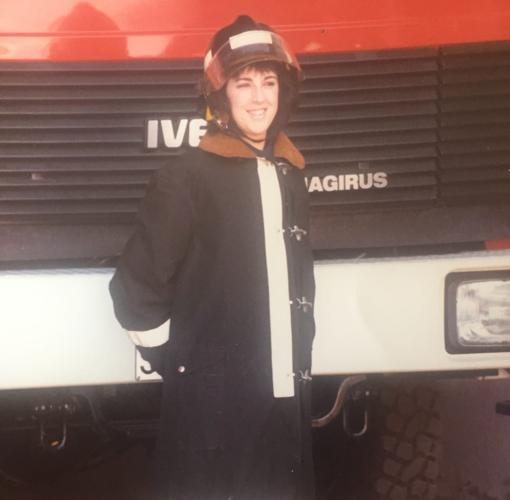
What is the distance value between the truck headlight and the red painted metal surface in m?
0.69

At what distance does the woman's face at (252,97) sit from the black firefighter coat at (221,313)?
0.09m

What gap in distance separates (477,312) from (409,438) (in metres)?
0.77

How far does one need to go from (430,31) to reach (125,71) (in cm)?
88

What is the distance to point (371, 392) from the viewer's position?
8.79 feet

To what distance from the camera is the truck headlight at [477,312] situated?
2150 millimetres

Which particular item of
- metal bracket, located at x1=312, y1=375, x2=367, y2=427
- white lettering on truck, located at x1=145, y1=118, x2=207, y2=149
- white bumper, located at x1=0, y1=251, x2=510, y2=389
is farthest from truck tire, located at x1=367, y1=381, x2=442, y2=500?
white lettering on truck, located at x1=145, y1=118, x2=207, y2=149

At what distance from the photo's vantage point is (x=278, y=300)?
1975 millimetres

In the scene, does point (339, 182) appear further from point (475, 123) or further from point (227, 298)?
point (227, 298)

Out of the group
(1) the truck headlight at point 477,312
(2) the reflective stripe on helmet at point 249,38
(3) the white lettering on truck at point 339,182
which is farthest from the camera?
(3) the white lettering on truck at point 339,182

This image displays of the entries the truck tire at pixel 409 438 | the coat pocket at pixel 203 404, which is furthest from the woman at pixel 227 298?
the truck tire at pixel 409 438

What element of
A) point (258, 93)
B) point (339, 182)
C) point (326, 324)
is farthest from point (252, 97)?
point (326, 324)

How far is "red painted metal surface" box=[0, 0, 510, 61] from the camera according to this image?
83.1 inches

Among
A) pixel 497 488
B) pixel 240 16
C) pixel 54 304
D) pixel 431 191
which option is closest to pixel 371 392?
pixel 497 488

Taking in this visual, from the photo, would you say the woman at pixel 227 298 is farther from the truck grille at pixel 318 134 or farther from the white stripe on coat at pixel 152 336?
the truck grille at pixel 318 134
